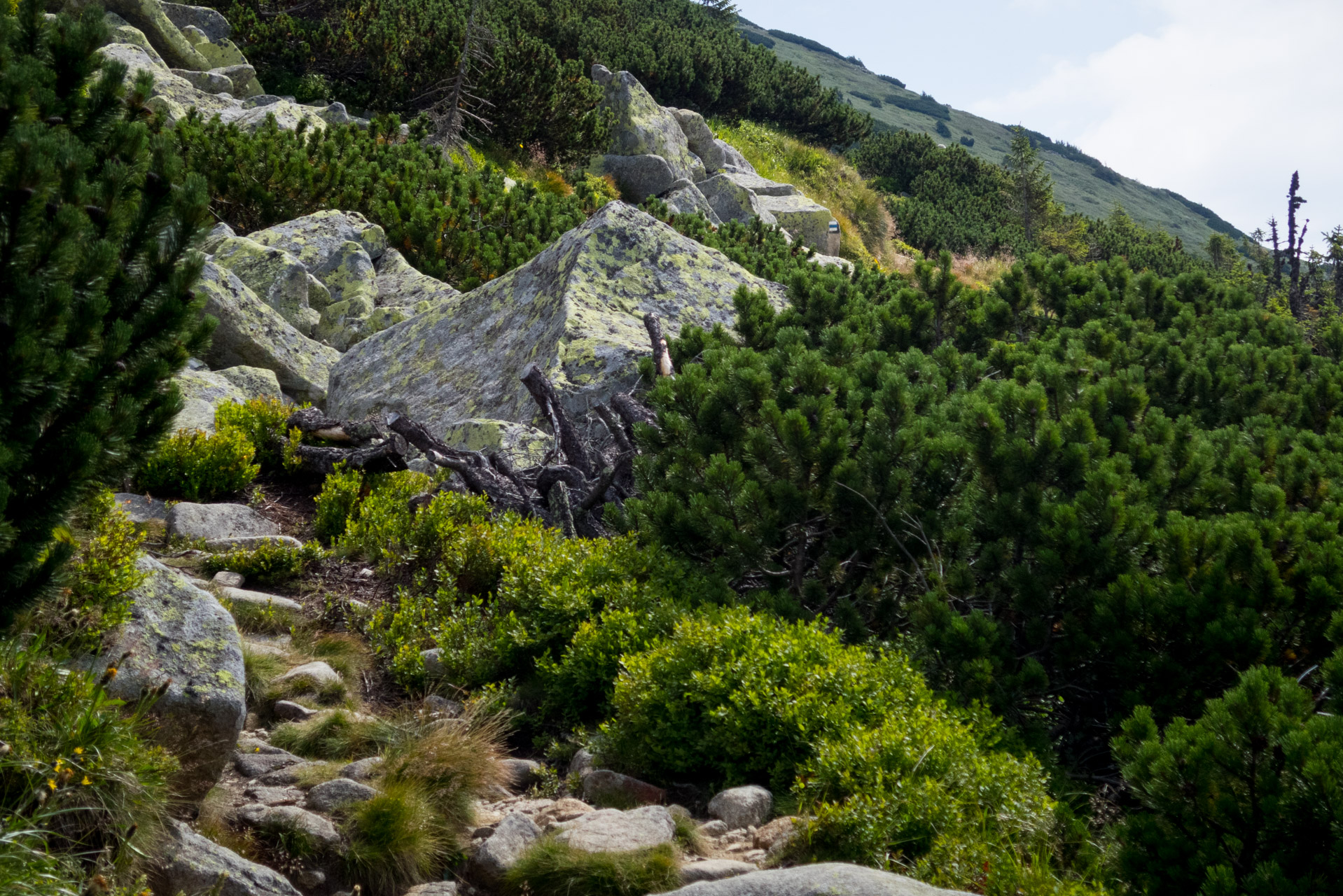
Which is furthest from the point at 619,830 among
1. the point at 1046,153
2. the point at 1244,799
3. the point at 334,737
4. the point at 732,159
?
the point at 1046,153

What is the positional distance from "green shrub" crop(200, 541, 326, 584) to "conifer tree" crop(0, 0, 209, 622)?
8.52ft

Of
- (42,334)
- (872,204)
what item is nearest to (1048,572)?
(42,334)

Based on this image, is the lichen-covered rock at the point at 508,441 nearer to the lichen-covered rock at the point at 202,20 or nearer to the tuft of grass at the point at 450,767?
the tuft of grass at the point at 450,767

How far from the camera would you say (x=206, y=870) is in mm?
3109

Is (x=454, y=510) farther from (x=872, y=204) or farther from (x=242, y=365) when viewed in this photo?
(x=872, y=204)

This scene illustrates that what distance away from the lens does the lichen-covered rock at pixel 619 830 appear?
11.7 ft

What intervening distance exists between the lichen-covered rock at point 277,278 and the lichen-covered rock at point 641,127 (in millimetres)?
13894

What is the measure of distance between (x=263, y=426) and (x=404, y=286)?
4412mm

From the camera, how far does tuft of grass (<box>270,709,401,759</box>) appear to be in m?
4.44

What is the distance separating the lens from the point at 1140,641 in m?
4.25

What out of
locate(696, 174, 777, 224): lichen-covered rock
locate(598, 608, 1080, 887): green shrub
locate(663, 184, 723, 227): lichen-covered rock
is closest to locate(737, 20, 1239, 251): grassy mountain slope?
locate(696, 174, 777, 224): lichen-covered rock

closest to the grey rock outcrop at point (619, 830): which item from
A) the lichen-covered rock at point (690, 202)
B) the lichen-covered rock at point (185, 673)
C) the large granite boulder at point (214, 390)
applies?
the lichen-covered rock at point (185, 673)

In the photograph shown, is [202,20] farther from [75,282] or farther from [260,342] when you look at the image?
[75,282]

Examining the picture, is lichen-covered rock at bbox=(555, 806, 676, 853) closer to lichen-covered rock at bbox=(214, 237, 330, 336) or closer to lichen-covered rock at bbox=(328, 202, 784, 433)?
lichen-covered rock at bbox=(328, 202, 784, 433)
